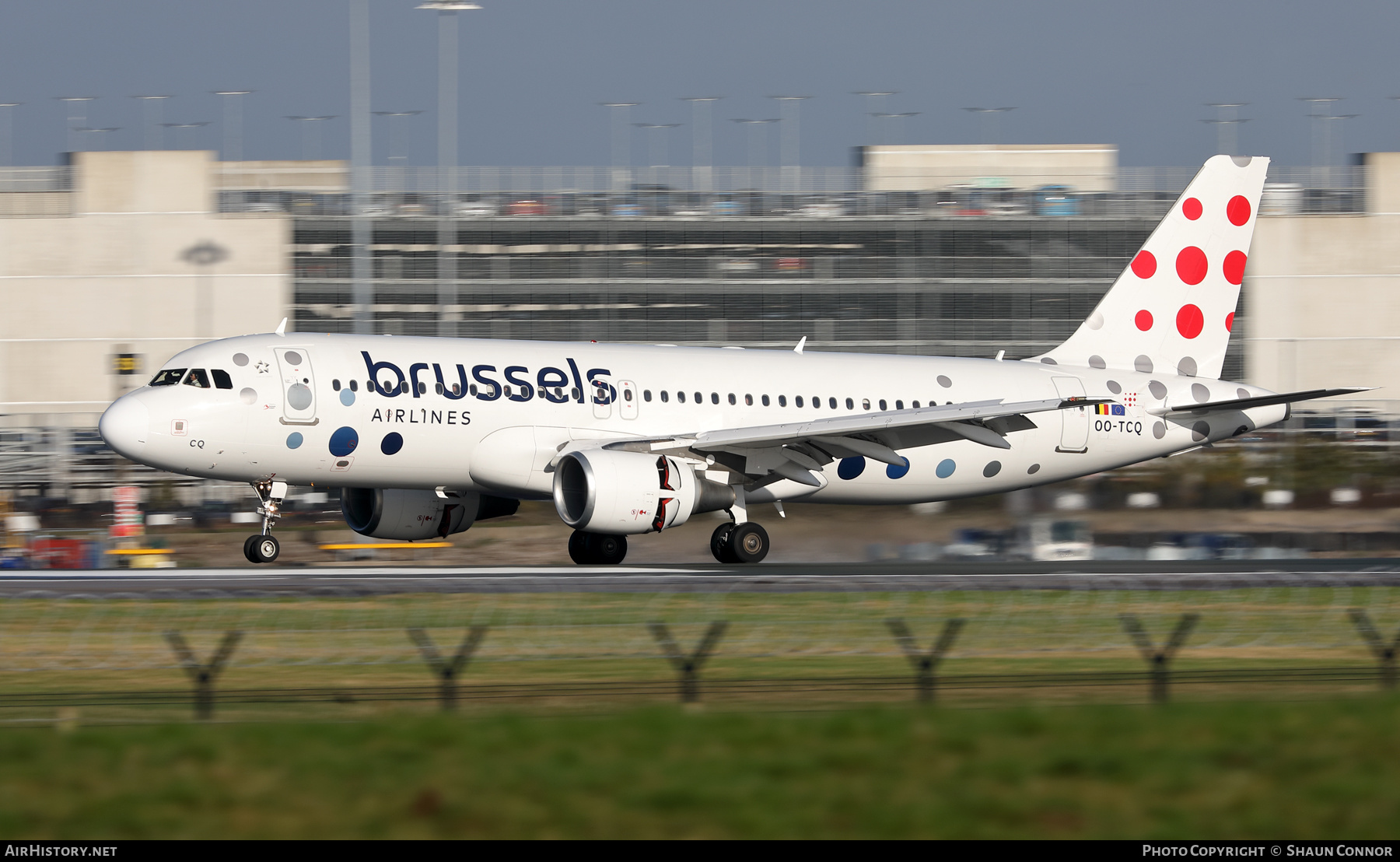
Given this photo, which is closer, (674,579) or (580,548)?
(674,579)

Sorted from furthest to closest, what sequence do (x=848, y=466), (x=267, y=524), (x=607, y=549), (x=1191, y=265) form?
(x=1191, y=265), (x=848, y=466), (x=607, y=549), (x=267, y=524)

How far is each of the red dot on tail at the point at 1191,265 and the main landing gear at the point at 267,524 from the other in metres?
20.2

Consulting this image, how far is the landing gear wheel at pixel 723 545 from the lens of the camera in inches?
1234

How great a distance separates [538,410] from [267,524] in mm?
5316

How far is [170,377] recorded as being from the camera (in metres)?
28.8

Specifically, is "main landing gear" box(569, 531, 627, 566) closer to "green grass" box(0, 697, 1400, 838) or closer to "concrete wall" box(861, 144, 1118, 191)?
"green grass" box(0, 697, 1400, 838)

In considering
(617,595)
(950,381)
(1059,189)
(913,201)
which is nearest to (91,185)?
(913,201)

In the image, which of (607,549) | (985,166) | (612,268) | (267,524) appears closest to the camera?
(267,524)

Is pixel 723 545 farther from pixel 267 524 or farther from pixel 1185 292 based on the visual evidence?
pixel 1185 292

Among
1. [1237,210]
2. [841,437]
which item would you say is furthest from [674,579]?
[1237,210]

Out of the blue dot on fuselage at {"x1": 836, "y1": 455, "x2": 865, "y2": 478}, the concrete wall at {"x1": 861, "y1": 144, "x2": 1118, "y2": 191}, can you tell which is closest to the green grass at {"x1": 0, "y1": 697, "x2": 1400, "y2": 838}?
the blue dot on fuselage at {"x1": 836, "y1": 455, "x2": 865, "y2": 478}

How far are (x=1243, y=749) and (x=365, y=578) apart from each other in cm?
1738

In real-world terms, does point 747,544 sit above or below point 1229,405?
below

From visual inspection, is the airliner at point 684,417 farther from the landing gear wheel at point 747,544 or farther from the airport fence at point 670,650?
the airport fence at point 670,650
